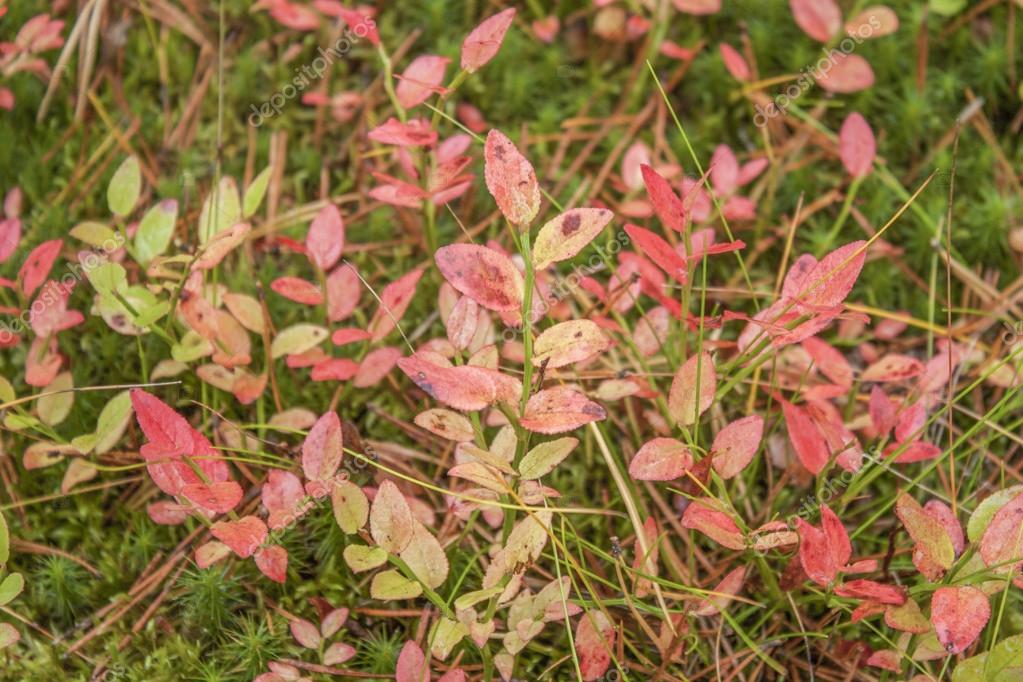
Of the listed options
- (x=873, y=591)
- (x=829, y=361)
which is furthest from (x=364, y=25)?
(x=873, y=591)

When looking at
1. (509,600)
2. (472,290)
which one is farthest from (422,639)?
(472,290)

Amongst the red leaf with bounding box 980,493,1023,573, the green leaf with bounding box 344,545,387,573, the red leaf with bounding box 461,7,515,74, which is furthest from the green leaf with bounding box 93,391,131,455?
the red leaf with bounding box 980,493,1023,573

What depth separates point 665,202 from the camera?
5.24ft

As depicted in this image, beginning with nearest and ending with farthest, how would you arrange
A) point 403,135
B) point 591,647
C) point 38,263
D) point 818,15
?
point 591,647 < point 403,135 < point 38,263 < point 818,15

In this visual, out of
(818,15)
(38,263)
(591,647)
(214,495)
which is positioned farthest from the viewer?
(818,15)

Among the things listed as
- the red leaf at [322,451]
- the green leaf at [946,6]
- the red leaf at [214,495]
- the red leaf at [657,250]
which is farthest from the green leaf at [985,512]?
the green leaf at [946,6]

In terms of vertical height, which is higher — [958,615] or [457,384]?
[457,384]

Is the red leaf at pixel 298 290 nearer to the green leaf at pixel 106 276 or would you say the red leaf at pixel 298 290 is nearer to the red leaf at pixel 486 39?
the green leaf at pixel 106 276

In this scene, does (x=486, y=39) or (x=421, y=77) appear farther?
(x=421, y=77)

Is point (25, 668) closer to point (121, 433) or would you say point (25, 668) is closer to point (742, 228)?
point (121, 433)

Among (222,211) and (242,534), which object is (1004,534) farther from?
(222,211)

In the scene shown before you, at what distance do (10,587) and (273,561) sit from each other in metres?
0.45

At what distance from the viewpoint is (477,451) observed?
152 cm

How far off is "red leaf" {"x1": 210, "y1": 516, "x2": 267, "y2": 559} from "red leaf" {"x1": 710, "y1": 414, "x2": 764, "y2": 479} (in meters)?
0.80
